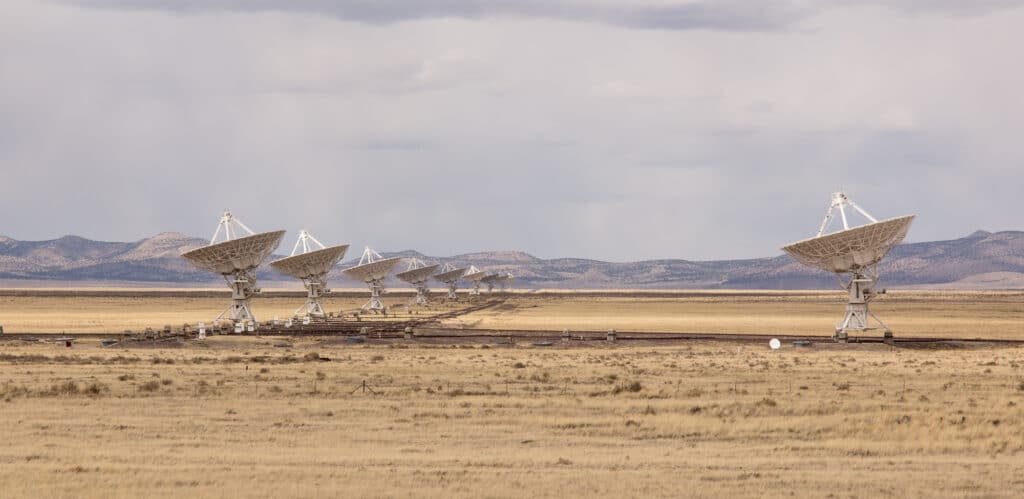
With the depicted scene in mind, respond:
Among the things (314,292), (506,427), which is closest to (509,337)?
(314,292)

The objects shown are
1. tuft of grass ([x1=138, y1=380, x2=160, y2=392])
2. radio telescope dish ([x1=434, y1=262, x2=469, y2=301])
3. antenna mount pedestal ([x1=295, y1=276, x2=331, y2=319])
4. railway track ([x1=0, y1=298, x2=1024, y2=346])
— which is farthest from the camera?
A: radio telescope dish ([x1=434, y1=262, x2=469, y2=301])

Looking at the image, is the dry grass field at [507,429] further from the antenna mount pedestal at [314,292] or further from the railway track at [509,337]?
the antenna mount pedestal at [314,292]

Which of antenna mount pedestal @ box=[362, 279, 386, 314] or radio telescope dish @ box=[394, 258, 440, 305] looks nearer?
antenna mount pedestal @ box=[362, 279, 386, 314]

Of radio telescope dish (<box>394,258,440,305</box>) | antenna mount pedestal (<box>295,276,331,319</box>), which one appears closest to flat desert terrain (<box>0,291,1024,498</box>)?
antenna mount pedestal (<box>295,276,331,319</box>)

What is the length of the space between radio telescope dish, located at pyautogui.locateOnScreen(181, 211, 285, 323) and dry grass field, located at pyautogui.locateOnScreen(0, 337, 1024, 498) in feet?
109

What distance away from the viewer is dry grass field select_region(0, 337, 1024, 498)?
22469mm

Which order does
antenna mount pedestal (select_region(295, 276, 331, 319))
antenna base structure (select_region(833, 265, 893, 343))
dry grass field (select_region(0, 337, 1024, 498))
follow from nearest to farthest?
dry grass field (select_region(0, 337, 1024, 498)) → antenna base structure (select_region(833, 265, 893, 343)) → antenna mount pedestal (select_region(295, 276, 331, 319))

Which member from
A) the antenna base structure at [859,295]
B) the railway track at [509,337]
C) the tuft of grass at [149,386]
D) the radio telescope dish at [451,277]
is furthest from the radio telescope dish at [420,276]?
the tuft of grass at [149,386]

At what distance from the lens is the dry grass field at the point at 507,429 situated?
2247 centimetres

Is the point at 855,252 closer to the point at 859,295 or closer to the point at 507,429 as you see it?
the point at 859,295

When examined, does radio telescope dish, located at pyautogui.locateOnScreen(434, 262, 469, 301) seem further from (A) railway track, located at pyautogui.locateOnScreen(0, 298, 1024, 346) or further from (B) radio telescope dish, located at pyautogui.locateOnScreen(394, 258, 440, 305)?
(A) railway track, located at pyautogui.locateOnScreen(0, 298, 1024, 346)

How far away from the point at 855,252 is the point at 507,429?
47.7 meters

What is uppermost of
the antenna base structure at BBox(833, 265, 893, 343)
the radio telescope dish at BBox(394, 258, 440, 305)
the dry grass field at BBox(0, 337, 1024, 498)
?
the radio telescope dish at BBox(394, 258, 440, 305)

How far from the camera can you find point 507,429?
3027cm
